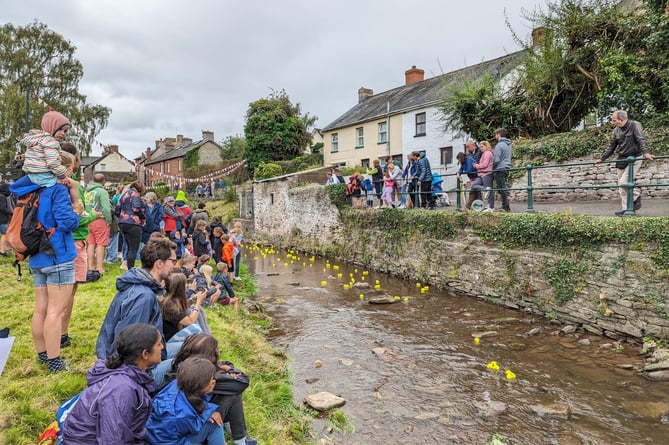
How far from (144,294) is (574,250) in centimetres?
767

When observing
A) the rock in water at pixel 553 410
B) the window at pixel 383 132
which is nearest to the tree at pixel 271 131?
the window at pixel 383 132

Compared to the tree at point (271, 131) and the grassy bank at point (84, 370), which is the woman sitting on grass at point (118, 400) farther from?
the tree at point (271, 131)

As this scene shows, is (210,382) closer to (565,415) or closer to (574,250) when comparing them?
(565,415)

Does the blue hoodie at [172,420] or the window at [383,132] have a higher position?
the window at [383,132]

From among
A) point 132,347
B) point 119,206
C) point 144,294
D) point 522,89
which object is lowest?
point 132,347

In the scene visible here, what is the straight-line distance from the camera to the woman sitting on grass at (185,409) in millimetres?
2785

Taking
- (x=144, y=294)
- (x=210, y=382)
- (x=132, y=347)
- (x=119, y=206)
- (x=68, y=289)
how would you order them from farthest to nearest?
(x=119, y=206), (x=68, y=289), (x=144, y=294), (x=210, y=382), (x=132, y=347)

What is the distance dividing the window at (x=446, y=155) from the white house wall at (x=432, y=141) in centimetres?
17

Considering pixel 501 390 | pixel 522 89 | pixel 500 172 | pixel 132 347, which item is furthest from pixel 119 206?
pixel 522 89

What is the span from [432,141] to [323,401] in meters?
21.1

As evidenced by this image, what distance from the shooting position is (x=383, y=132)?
27453 mm

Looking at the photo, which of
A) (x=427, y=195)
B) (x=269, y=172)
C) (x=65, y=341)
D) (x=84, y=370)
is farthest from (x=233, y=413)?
(x=269, y=172)

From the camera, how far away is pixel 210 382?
293cm

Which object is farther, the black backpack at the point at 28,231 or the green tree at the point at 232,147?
the green tree at the point at 232,147
